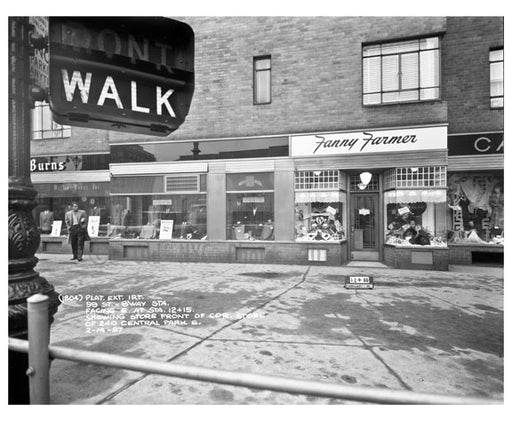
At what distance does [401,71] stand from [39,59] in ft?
26.6

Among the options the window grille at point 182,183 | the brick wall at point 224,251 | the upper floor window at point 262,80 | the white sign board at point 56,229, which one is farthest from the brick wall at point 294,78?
the white sign board at point 56,229

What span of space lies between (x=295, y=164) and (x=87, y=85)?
7.06 m

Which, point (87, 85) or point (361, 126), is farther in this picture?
point (361, 126)

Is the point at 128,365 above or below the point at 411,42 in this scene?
below

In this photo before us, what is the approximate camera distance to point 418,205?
8.26m

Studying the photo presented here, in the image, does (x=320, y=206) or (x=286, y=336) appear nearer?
(x=286, y=336)

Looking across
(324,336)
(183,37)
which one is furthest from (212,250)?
(183,37)

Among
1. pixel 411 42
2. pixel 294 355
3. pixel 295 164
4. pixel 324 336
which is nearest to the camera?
pixel 294 355

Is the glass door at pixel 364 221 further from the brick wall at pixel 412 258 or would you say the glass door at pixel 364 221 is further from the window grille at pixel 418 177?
the window grille at pixel 418 177

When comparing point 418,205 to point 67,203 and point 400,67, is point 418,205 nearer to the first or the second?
point 400,67

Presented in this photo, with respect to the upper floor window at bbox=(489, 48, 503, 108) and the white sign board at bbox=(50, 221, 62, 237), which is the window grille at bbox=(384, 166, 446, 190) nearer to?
the upper floor window at bbox=(489, 48, 503, 108)

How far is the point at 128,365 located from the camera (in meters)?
1.62

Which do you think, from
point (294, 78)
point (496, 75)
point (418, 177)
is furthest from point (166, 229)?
point (496, 75)

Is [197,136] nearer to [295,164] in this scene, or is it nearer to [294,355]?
[295,164]
